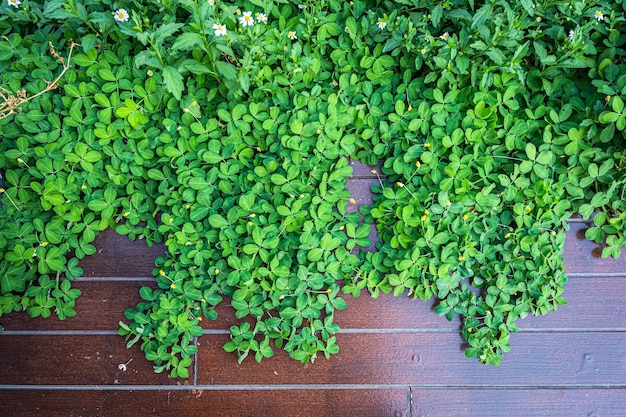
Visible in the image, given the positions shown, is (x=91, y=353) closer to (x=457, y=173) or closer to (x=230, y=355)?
(x=230, y=355)

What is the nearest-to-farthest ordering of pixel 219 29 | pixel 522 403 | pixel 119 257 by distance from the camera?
pixel 219 29, pixel 522 403, pixel 119 257

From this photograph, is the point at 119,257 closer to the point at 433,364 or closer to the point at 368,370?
the point at 368,370

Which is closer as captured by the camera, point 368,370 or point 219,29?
point 219,29

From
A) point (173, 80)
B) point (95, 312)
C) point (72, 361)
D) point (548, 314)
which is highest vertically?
point (173, 80)

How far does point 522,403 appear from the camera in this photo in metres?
1.66

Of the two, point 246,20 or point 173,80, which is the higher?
point 246,20

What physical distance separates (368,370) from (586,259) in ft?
2.70

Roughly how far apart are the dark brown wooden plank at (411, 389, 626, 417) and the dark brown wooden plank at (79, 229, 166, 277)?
100 centimetres

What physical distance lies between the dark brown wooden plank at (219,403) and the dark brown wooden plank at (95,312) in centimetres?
22

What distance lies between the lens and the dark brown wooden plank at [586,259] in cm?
173

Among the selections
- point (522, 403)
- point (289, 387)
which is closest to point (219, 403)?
point (289, 387)

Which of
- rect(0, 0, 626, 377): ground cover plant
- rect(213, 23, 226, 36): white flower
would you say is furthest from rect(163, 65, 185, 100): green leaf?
rect(213, 23, 226, 36): white flower

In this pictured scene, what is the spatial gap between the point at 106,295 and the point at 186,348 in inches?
13.4

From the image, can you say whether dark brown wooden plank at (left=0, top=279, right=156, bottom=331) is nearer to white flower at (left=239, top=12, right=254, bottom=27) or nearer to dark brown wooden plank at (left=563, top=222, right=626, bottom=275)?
white flower at (left=239, top=12, right=254, bottom=27)
